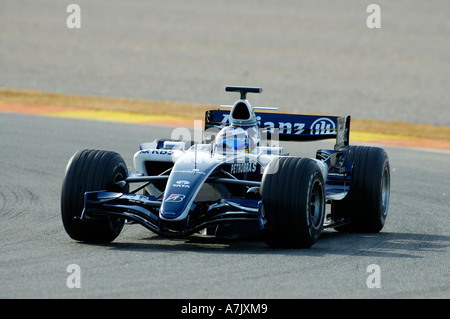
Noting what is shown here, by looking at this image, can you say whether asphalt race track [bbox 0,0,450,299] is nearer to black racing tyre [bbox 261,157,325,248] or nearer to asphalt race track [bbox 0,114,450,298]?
asphalt race track [bbox 0,114,450,298]

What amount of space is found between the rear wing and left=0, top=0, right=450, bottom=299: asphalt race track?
1.35 m

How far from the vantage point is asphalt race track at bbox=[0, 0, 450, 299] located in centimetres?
773

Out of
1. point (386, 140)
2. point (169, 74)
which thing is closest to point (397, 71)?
point (169, 74)

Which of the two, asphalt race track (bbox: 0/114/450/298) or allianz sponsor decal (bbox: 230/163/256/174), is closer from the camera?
asphalt race track (bbox: 0/114/450/298)

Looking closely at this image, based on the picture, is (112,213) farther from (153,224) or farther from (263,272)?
(263,272)

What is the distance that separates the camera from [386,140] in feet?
64.3

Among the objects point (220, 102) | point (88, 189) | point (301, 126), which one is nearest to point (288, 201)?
point (88, 189)

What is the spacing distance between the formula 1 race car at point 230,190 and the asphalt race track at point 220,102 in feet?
0.82

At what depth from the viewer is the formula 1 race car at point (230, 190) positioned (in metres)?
8.80

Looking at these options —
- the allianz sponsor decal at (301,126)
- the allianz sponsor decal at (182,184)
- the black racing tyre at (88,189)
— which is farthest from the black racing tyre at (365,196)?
the black racing tyre at (88,189)

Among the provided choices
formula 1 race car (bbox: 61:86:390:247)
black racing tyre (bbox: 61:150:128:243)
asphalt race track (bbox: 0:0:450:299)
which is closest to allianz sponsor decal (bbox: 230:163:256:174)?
formula 1 race car (bbox: 61:86:390:247)

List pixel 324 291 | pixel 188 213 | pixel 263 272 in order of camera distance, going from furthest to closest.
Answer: pixel 188 213 < pixel 263 272 < pixel 324 291

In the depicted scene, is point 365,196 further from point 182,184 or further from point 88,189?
point 88,189

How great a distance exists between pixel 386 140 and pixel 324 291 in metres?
12.6
